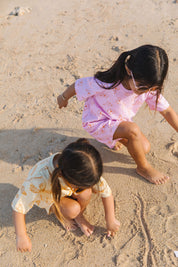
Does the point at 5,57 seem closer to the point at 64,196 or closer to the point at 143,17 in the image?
the point at 143,17

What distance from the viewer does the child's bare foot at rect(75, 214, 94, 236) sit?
177cm

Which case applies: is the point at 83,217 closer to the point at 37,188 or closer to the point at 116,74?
the point at 37,188

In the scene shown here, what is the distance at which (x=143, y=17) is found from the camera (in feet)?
11.8

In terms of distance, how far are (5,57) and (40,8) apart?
4.23 ft

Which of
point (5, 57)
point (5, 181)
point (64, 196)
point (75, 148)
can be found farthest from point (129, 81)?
point (5, 57)

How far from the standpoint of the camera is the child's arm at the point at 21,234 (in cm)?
158

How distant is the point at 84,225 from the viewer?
5.84 feet

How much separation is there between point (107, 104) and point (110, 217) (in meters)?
0.76

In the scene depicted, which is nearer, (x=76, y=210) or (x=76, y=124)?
(x=76, y=210)

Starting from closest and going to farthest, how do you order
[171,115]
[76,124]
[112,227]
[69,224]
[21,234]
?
[21,234]
[112,227]
[69,224]
[171,115]
[76,124]

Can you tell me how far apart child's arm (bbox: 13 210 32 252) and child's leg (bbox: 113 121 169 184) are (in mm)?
810

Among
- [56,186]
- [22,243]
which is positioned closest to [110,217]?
[56,186]

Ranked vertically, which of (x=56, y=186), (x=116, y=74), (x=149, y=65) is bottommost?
(x=56, y=186)

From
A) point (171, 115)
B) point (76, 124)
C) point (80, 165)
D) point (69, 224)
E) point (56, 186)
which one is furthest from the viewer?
point (76, 124)
